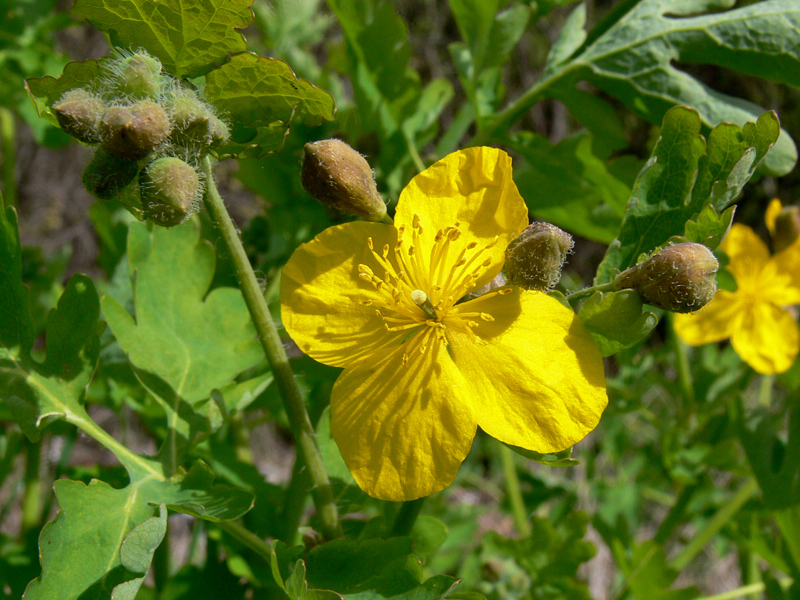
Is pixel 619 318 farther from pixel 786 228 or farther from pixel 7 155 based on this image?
pixel 7 155

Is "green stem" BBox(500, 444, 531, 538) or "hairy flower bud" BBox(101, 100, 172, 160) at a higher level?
"hairy flower bud" BBox(101, 100, 172, 160)

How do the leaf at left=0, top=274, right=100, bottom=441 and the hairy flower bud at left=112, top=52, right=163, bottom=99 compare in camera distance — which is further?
the leaf at left=0, top=274, right=100, bottom=441

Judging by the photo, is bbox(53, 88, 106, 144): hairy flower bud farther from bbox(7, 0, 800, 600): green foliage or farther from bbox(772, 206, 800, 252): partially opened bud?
bbox(772, 206, 800, 252): partially opened bud

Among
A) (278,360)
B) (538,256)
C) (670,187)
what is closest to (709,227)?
(670,187)

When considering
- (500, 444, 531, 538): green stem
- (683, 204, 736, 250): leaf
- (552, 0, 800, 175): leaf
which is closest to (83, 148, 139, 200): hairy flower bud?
(683, 204, 736, 250): leaf

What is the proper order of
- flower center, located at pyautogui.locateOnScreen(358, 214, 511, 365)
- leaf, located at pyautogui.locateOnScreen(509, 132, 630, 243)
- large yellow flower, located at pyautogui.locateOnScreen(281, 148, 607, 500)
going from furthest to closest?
leaf, located at pyautogui.locateOnScreen(509, 132, 630, 243) < flower center, located at pyautogui.locateOnScreen(358, 214, 511, 365) < large yellow flower, located at pyautogui.locateOnScreen(281, 148, 607, 500)

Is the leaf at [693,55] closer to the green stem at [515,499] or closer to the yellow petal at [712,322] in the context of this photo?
the yellow petal at [712,322]

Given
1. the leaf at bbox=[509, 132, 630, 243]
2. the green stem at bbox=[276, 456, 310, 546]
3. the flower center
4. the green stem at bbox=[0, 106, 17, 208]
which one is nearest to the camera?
the flower center
